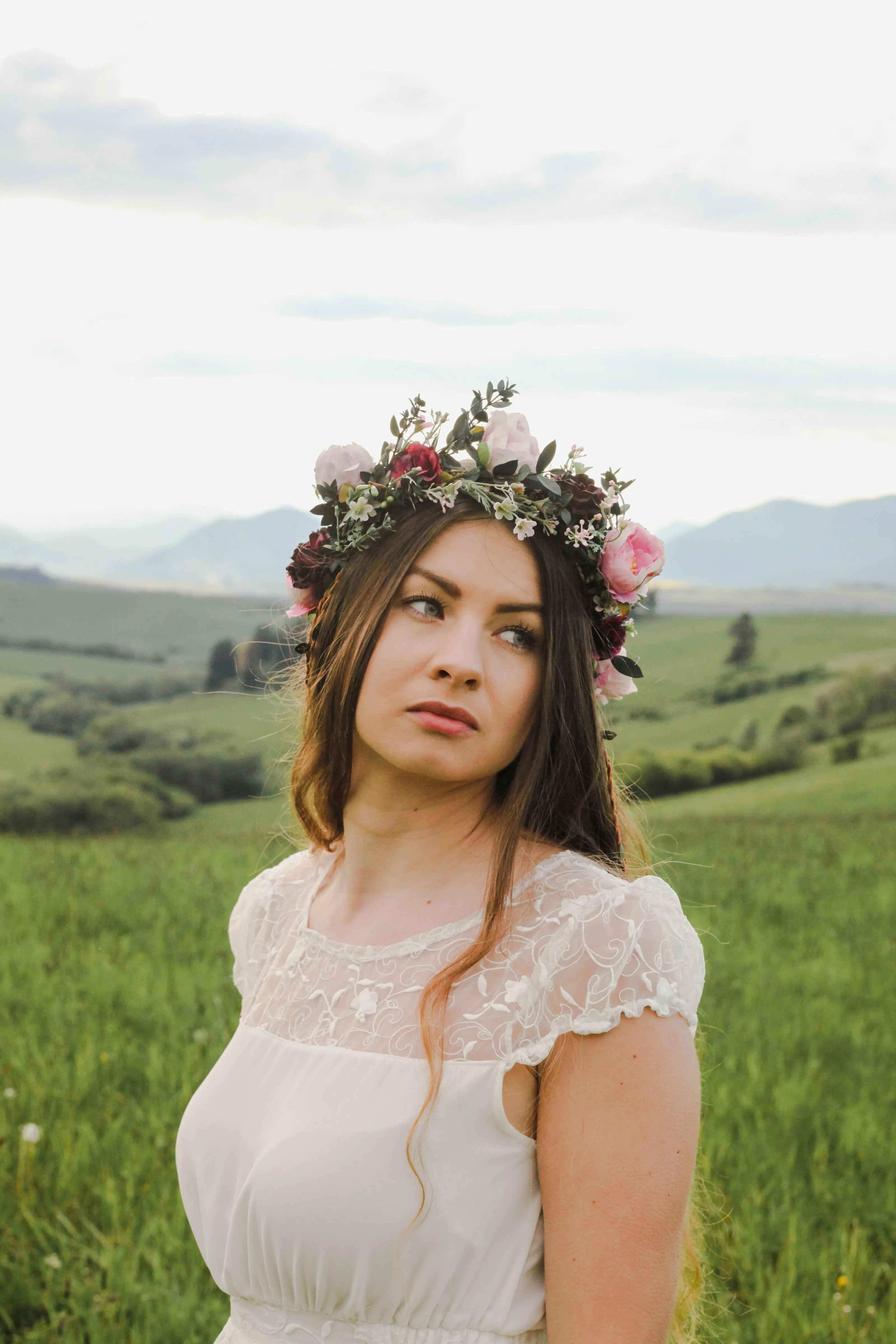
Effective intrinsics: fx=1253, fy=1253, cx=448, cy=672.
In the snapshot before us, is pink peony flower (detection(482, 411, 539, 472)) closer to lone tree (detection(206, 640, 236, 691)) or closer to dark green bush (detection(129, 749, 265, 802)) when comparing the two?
dark green bush (detection(129, 749, 265, 802))

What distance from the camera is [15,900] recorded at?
7.66m

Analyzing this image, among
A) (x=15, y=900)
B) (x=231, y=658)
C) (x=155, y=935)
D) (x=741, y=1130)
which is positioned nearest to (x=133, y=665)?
(x=231, y=658)

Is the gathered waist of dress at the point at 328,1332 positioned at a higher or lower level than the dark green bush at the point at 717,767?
higher

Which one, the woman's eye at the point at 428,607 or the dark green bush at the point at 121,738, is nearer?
the woman's eye at the point at 428,607

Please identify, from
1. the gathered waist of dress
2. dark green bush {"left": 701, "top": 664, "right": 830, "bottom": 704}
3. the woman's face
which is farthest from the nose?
dark green bush {"left": 701, "top": 664, "right": 830, "bottom": 704}

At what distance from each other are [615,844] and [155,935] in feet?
16.3

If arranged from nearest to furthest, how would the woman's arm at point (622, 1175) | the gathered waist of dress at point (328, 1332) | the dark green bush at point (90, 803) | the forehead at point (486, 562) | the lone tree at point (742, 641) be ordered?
the woman's arm at point (622, 1175) → the gathered waist of dress at point (328, 1332) → the forehead at point (486, 562) → the dark green bush at point (90, 803) → the lone tree at point (742, 641)

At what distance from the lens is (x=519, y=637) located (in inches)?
84.3

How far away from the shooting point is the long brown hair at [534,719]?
2.10 metres

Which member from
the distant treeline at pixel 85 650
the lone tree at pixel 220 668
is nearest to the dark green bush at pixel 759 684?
the lone tree at pixel 220 668

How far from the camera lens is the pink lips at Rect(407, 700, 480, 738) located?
6.77 feet

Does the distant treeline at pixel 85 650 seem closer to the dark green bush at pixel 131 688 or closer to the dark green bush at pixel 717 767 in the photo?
the dark green bush at pixel 131 688

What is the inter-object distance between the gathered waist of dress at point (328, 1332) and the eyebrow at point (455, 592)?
1149mm

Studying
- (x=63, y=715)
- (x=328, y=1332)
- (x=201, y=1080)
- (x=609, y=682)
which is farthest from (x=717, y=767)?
(x=328, y=1332)
